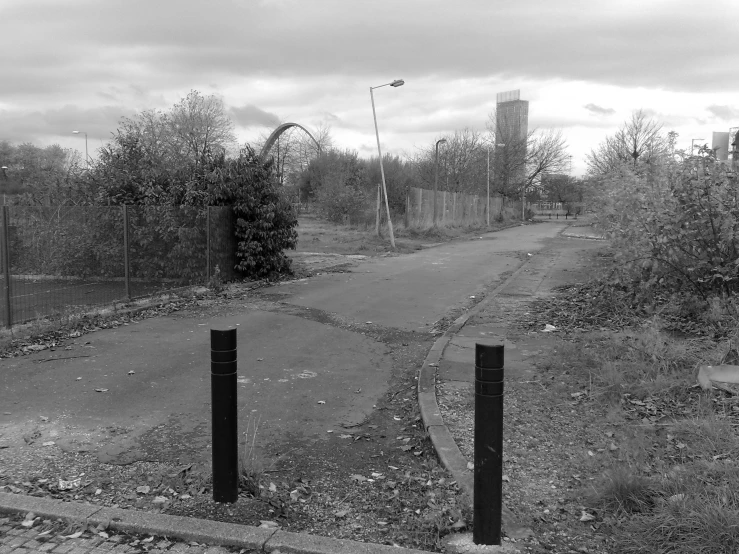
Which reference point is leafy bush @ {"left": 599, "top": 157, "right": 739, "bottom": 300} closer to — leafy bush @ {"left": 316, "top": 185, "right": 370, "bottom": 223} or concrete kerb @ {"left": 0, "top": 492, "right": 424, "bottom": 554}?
concrete kerb @ {"left": 0, "top": 492, "right": 424, "bottom": 554}

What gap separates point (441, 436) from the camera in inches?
193

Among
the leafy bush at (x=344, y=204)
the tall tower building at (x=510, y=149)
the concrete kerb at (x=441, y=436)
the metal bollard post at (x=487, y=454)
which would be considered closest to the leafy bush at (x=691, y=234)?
the concrete kerb at (x=441, y=436)

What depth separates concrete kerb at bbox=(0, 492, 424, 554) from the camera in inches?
130

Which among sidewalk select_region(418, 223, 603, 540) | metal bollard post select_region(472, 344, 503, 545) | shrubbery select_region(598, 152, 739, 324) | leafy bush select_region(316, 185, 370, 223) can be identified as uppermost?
leafy bush select_region(316, 185, 370, 223)

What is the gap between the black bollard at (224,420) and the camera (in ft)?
12.1

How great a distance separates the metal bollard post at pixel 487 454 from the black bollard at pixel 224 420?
4.74 ft

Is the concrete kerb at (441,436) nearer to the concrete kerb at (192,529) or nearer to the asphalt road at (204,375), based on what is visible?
the asphalt road at (204,375)

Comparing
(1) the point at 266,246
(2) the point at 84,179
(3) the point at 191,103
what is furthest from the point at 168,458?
(3) the point at 191,103

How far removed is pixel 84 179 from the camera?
14.6m

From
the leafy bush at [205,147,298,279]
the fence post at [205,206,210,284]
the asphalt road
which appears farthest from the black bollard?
the leafy bush at [205,147,298,279]

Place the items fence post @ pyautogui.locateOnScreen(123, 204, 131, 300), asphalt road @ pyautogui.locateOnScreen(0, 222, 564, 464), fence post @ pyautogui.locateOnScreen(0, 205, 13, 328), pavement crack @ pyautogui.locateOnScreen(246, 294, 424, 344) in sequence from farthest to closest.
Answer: fence post @ pyautogui.locateOnScreen(123, 204, 131, 300), pavement crack @ pyautogui.locateOnScreen(246, 294, 424, 344), fence post @ pyautogui.locateOnScreen(0, 205, 13, 328), asphalt road @ pyautogui.locateOnScreen(0, 222, 564, 464)

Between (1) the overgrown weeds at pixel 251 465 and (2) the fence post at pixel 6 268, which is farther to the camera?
(2) the fence post at pixel 6 268

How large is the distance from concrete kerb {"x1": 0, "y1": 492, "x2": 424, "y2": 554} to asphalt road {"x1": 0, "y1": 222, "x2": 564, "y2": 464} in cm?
88

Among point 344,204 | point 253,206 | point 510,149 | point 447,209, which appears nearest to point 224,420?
point 253,206
